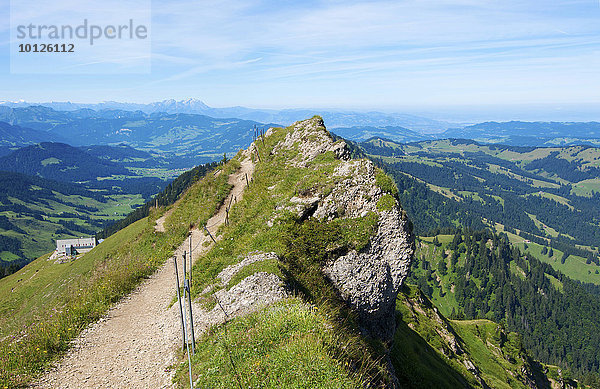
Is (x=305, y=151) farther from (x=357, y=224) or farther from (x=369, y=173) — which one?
(x=357, y=224)

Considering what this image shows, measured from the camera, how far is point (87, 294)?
73.1ft

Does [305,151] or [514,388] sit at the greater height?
[305,151]

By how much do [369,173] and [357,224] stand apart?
4.93m

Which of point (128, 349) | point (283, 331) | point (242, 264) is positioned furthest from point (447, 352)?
point (128, 349)

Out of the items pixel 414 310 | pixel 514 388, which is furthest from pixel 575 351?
pixel 414 310

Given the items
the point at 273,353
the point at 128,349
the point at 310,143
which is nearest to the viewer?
the point at 273,353

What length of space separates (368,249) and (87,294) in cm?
2016

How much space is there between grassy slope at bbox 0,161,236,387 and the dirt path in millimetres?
891

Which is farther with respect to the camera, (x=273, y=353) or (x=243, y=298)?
(x=243, y=298)

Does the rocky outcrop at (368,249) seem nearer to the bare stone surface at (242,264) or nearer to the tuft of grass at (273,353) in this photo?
the bare stone surface at (242,264)

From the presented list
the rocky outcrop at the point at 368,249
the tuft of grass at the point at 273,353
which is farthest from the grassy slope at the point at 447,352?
the tuft of grass at the point at 273,353

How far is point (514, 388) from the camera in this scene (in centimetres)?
6675

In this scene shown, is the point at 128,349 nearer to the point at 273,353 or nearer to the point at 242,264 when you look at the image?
the point at 242,264

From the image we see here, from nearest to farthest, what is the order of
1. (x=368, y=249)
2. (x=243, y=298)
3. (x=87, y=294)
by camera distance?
(x=243, y=298) < (x=87, y=294) < (x=368, y=249)
